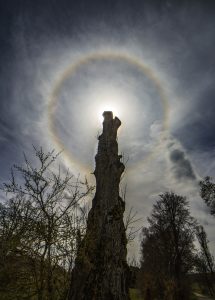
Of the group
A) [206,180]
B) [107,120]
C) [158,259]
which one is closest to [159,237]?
[158,259]

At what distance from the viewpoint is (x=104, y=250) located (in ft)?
15.9

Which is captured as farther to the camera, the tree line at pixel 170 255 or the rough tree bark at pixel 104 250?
the tree line at pixel 170 255

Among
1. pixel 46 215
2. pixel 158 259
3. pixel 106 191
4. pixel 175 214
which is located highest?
pixel 175 214

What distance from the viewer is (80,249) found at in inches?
200

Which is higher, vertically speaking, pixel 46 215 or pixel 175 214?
pixel 175 214

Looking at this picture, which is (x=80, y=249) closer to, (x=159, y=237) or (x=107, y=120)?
(x=107, y=120)

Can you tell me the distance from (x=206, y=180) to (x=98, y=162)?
10.5 m

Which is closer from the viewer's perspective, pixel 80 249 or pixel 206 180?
pixel 80 249

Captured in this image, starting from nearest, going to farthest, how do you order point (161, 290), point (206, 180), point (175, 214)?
1. point (206, 180)
2. point (161, 290)
3. point (175, 214)

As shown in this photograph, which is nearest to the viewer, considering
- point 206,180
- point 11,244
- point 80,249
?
point 80,249

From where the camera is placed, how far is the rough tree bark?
14.4 ft

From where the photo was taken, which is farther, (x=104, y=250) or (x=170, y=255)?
(x=170, y=255)

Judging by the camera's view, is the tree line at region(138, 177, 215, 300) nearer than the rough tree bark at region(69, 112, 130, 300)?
No

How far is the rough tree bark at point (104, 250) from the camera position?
439 centimetres
